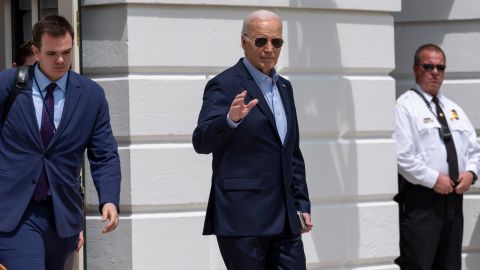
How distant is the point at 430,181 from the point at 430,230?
36cm

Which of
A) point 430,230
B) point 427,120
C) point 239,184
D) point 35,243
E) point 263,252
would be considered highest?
point 427,120

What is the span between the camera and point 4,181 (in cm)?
562

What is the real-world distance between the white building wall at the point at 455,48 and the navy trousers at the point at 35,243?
15.1 ft

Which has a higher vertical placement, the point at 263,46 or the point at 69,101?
the point at 263,46

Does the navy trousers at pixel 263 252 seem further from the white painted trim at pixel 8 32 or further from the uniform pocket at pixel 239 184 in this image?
the white painted trim at pixel 8 32

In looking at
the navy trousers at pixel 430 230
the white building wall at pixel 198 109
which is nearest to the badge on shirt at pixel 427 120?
the white building wall at pixel 198 109

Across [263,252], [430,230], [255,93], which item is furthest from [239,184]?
[430,230]

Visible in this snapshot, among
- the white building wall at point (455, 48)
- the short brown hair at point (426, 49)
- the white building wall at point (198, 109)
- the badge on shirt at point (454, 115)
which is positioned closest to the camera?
the white building wall at point (198, 109)

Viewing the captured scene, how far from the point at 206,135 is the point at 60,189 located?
28.8 inches

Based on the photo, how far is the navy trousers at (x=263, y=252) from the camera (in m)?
5.83

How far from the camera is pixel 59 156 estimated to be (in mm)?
5691

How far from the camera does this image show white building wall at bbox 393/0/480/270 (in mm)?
9539

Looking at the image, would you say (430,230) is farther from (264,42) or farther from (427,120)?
(264,42)

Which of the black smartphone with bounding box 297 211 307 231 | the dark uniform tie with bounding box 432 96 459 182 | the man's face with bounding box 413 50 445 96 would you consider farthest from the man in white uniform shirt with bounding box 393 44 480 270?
the black smartphone with bounding box 297 211 307 231
